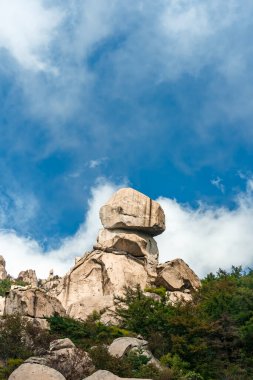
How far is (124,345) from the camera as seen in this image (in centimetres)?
2502

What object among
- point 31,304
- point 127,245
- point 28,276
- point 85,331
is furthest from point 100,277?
point 28,276

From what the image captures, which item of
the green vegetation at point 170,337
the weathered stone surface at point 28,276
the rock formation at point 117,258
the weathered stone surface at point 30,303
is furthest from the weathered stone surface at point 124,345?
the weathered stone surface at point 28,276

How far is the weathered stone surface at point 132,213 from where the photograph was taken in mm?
43625

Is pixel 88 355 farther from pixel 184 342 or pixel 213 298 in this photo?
pixel 213 298

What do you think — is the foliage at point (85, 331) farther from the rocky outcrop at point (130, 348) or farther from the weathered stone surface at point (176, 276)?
the weathered stone surface at point (176, 276)

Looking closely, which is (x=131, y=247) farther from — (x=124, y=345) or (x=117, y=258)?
(x=124, y=345)

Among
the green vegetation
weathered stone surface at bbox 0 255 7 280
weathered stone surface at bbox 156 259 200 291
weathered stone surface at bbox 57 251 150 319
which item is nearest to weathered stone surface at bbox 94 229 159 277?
weathered stone surface at bbox 57 251 150 319

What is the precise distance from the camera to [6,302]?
3416 centimetres

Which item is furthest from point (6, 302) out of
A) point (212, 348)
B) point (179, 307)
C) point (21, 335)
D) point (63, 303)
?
point (212, 348)

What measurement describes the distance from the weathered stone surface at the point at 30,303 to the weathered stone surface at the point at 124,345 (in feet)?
26.8

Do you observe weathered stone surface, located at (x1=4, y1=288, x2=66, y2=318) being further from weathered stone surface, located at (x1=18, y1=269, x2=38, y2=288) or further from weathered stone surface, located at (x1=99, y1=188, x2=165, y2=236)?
weathered stone surface, located at (x1=18, y1=269, x2=38, y2=288)

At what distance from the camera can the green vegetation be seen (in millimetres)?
23641

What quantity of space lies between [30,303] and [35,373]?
46.0 feet

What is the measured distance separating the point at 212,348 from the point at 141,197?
19217 millimetres
